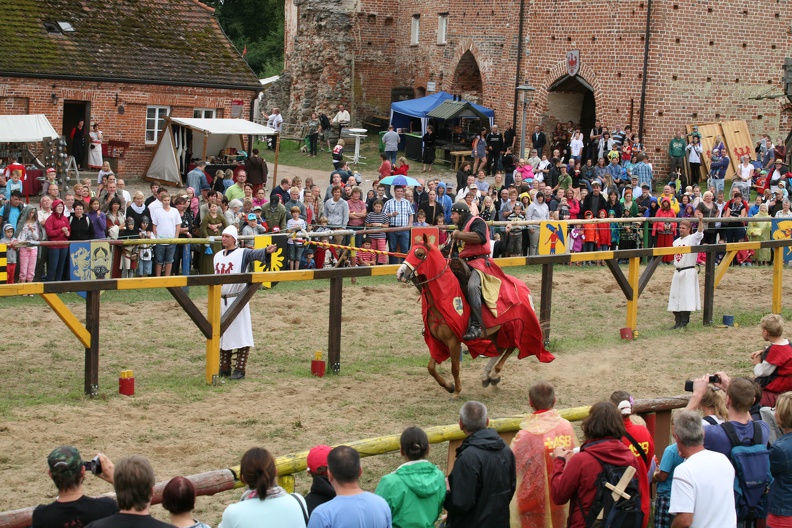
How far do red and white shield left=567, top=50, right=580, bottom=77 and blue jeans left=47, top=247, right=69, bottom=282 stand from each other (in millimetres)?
20444

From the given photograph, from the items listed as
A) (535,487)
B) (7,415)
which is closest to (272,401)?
(7,415)

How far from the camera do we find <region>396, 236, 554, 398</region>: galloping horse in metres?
11.1

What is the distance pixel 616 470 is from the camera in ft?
20.2

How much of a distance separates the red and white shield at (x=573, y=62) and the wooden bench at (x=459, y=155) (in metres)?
3.86

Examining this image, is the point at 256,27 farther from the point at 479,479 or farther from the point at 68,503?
the point at 68,503

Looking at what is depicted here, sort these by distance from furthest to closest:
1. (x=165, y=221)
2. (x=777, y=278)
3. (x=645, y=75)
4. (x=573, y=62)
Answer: (x=573, y=62) < (x=645, y=75) < (x=165, y=221) < (x=777, y=278)

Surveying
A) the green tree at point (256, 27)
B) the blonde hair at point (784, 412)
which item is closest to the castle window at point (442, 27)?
the green tree at point (256, 27)

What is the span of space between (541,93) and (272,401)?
976 inches

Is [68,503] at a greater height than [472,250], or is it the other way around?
[472,250]

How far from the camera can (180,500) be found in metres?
5.26

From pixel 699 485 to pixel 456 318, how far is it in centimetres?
506

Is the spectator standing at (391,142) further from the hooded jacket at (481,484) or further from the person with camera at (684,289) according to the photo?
the hooded jacket at (481,484)

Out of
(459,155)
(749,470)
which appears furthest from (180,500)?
(459,155)

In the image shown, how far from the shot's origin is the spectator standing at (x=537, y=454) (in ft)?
22.4
